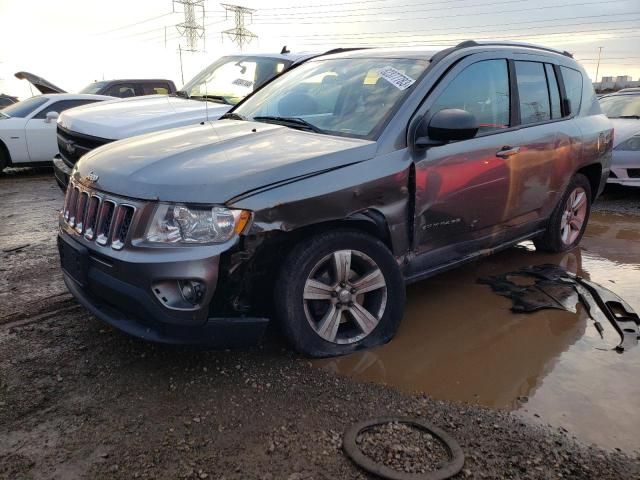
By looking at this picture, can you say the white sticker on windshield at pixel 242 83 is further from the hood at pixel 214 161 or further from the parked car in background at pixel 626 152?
the parked car in background at pixel 626 152

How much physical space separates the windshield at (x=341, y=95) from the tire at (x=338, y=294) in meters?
0.78

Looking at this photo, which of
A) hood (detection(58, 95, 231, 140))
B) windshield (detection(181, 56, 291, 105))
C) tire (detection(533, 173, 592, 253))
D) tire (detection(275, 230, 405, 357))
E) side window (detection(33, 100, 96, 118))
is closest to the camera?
tire (detection(275, 230, 405, 357))

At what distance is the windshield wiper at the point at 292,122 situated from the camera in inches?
151

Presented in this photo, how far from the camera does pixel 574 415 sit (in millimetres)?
2947

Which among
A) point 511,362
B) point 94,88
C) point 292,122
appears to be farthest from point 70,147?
point 94,88

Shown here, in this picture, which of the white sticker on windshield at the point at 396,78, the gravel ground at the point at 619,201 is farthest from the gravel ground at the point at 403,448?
the gravel ground at the point at 619,201

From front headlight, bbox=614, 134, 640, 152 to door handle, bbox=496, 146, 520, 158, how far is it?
17.2 ft

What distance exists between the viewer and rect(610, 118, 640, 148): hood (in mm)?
8617

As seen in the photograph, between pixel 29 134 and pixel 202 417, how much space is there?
902cm

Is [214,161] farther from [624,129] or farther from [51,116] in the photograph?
[624,129]

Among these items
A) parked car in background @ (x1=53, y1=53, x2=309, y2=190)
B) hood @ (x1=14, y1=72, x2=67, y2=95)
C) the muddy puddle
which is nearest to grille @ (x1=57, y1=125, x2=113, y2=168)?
parked car in background @ (x1=53, y1=53, x2=309, y2=190)

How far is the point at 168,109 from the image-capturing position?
20.4ft

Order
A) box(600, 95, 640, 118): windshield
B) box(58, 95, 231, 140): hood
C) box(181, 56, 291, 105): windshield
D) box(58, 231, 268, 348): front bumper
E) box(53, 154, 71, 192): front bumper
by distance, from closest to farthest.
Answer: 1. box(58, 231, 268, 348): front bumper
2. box(58, 95, 231, 140): hood
3. box(53, 154, 71, 192): front bumper
4. box(181, 56, 291, 105): windshield
5. box(600, 95, 640, 118): windshield

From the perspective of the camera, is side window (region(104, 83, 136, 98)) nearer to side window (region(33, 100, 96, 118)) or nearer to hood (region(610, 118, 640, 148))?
side window (region(33, 100, 96, 118))
